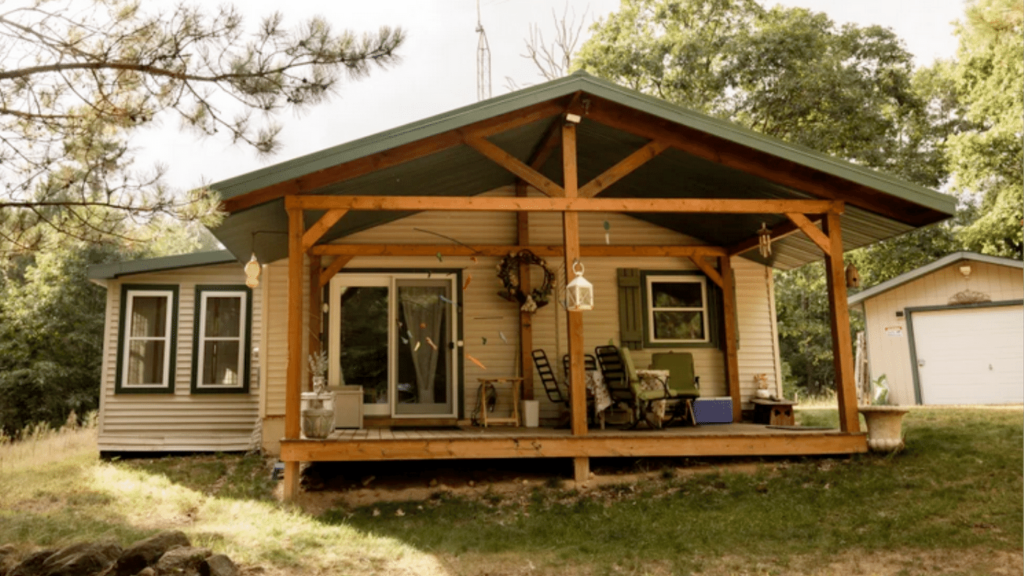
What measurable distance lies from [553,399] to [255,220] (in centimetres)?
397

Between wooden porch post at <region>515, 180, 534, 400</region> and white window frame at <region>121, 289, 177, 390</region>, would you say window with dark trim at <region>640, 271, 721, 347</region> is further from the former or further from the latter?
white window frame at <region>121, 289, 177, 390</region>

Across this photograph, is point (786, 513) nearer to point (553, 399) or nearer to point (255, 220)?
point (553, 399)

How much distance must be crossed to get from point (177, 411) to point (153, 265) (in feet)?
5.93

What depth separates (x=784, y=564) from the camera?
4730 mm

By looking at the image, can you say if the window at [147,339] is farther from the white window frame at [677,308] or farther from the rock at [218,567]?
the white window frame at [677,308]

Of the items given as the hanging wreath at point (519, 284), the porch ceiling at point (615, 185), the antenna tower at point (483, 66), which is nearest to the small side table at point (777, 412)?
the porch ceiling at point (615, 185)

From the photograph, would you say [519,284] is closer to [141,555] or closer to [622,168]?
[622,168]

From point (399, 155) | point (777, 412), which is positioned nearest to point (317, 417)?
point (399, 155)

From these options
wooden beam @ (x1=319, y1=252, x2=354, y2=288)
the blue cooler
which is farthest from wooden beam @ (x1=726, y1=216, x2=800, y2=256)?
wooden beam @ (x1=319, y1=252, x2=354, y2=288)

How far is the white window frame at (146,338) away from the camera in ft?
A: 30.8

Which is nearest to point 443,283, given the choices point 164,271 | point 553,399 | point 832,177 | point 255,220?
point 553,399

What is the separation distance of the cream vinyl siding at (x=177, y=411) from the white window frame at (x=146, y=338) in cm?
9

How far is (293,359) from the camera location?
6340mm

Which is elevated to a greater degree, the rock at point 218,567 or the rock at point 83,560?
the rock at point 83,560
